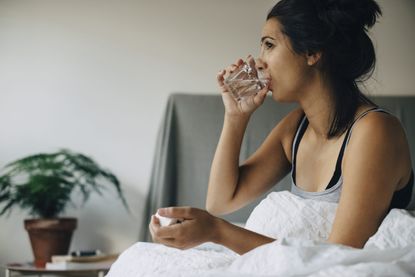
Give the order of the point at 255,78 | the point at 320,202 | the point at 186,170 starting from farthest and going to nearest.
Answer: the point at 186,170 < the point at 255,78 < the point at 320,202

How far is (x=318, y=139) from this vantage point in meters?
1.69

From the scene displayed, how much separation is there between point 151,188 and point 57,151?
1.81 ft

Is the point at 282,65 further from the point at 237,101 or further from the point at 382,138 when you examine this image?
the point at 382,138

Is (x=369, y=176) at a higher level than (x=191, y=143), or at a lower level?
higher

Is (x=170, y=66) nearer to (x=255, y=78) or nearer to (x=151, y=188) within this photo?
(x=151, y=188)

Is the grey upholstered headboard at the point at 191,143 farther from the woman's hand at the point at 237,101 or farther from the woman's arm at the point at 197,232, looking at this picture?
the woman's arm at the point at 197,232

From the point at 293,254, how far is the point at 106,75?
8.70ft

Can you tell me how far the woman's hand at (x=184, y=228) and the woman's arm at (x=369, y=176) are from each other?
10.8 inches

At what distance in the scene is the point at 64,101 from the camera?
3.42 meters

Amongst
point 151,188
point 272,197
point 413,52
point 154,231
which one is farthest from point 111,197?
point 154,231

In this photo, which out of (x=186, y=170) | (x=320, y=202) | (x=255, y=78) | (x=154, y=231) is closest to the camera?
(x=154, y=231)

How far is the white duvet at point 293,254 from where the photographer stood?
896 millimetres

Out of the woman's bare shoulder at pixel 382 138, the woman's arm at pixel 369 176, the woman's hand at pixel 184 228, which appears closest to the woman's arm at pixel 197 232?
the woman's hand at pixel 184 228

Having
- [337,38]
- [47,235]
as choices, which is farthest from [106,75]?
[337,38]
